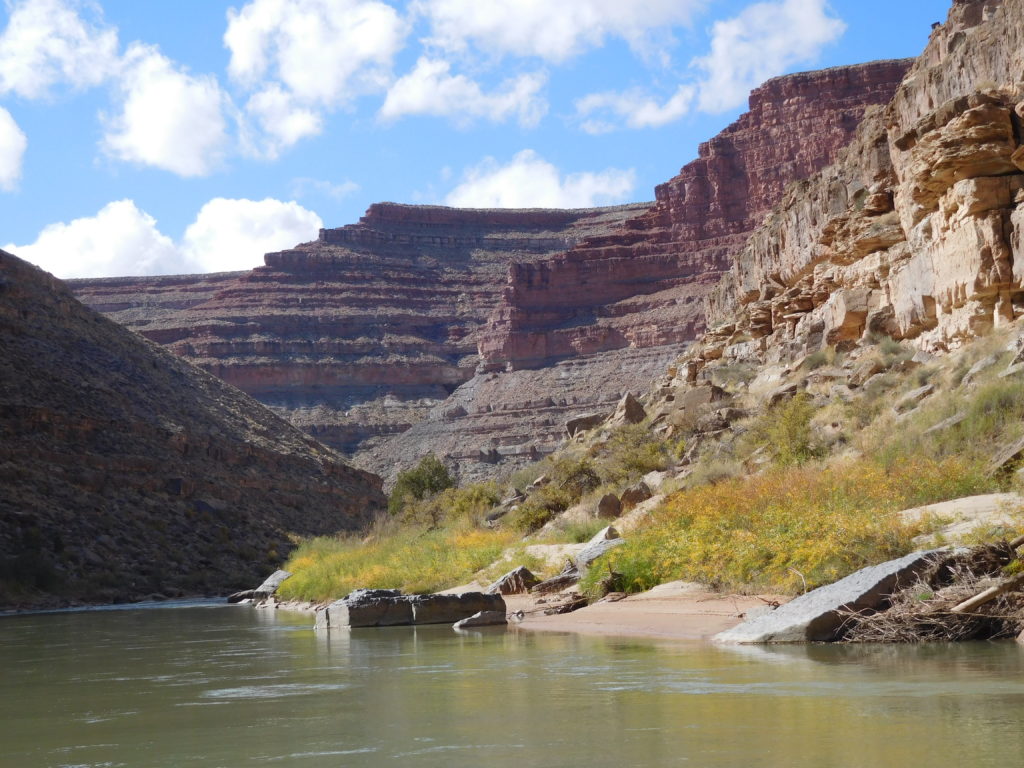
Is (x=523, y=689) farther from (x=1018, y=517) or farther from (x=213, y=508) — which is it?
(x=213, y=508)

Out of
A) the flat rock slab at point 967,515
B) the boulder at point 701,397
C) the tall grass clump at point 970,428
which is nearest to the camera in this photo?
the flat rock slab at point 967,515

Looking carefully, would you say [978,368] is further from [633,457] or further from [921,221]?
[633,457]

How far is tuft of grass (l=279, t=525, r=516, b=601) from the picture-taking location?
977 inches

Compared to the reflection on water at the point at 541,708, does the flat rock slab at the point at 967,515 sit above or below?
above

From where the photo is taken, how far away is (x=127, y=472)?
50656 mm

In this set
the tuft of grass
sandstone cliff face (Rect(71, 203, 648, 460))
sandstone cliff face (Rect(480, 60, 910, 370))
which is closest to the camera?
the tuft of grass

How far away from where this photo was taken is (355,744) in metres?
7.73

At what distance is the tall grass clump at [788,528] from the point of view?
13.6 metres

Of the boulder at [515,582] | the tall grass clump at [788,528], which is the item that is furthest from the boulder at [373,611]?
the tall grass clump at [788,528]

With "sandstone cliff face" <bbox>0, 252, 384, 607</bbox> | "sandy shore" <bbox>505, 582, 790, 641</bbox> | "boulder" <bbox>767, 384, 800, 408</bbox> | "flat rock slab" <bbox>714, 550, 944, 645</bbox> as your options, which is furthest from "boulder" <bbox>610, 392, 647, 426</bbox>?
"flat rock slab" <bbox>714, 550, 944, 645</bbox>

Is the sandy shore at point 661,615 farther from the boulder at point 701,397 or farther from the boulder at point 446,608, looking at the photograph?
the boulder at point 701,397

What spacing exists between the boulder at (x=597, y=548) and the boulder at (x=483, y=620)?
243 cm

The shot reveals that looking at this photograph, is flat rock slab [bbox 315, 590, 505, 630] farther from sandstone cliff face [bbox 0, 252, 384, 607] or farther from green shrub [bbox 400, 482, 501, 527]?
sandstone cliff face [bbox 0, 252, 384, 607]

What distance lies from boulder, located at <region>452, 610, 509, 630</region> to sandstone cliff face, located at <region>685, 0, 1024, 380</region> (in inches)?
473
